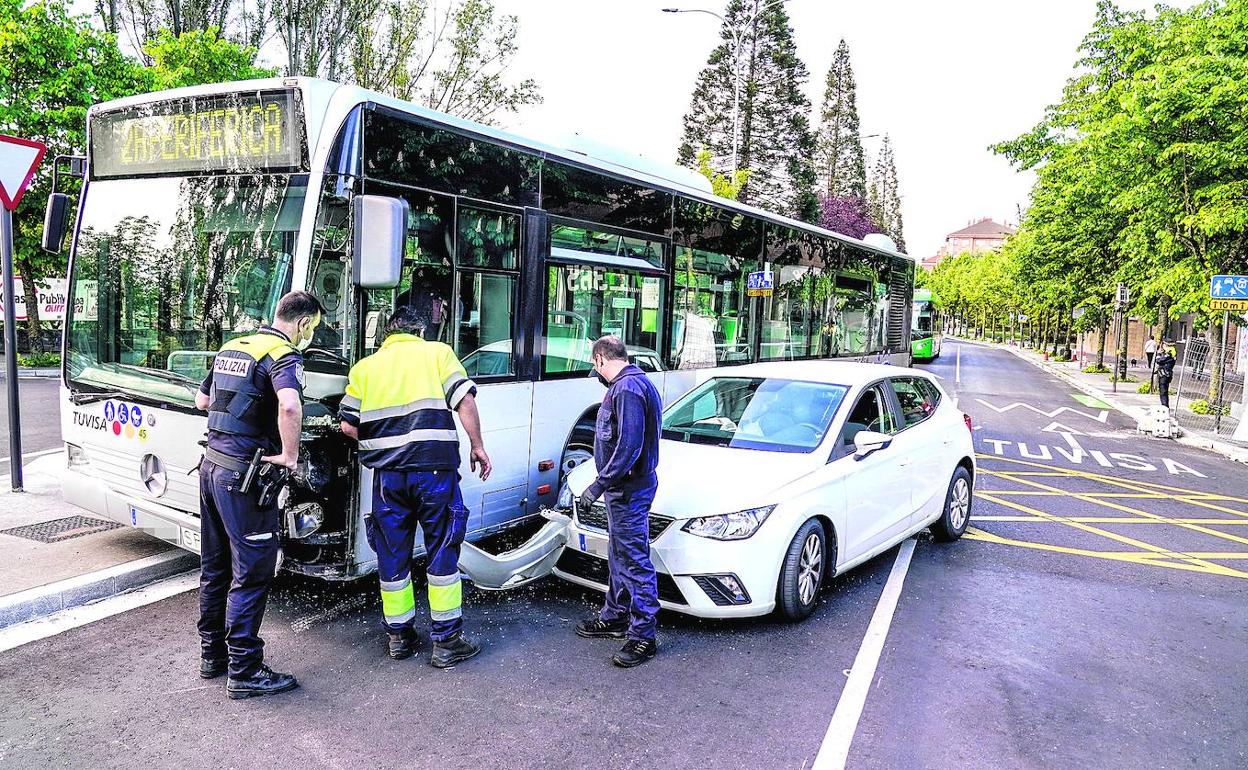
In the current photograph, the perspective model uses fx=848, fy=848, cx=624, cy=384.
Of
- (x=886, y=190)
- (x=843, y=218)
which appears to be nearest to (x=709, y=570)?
(x=843, y=218)

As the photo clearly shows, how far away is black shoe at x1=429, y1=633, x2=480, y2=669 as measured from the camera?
178 inches

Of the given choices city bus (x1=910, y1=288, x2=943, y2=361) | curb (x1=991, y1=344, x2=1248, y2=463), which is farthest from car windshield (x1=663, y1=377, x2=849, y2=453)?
city bus (x1=910, y1=288, x2=943, y2=361)

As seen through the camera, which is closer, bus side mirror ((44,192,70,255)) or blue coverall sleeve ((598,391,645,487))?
blue coverall sleeve ((598,391,645,487))

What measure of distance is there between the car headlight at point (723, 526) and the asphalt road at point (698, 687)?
638 mm

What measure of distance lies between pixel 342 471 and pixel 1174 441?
16.8 meters

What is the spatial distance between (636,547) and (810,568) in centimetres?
137

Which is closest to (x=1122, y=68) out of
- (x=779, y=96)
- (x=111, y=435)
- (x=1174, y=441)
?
(x=1174, y=441)

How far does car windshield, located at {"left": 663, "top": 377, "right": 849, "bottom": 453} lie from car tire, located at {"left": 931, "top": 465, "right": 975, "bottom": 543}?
1.81 metres

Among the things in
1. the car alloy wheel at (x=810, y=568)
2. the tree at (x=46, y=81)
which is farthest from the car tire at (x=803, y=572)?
the tree at (x=46, y=81)

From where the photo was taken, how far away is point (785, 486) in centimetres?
526

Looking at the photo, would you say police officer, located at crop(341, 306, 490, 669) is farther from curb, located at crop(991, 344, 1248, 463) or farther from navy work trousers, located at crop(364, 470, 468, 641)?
curb, located at crop(991, 344, 1248, 463)

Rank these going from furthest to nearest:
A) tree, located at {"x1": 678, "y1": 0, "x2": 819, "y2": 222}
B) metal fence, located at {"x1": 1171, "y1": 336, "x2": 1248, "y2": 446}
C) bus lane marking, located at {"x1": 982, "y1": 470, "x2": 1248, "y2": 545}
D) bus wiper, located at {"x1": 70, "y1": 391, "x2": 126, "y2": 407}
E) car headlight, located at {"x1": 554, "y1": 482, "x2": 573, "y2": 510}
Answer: tree, located at {"x1": 678, "y1": 0, "x2": 819, "y2": 222}
metal fence, located at {"x1": 1171, "y1": 336, "x2": 1248, "y2": 446}
bus lane marking, located at {"x1": 982, "y1": 470, "x2": 1248, "y2": 545}
car headlight, located at {"x1": 554, "y1": 482, "x2": 573, "y2": 510}
bus wiper, located at {"x1": 70, "y1": 391, "x2": 126, "y2": 407}

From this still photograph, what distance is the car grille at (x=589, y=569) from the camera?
5125 millimetres

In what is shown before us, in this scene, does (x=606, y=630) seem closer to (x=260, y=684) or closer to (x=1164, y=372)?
(x=260, y=684)
